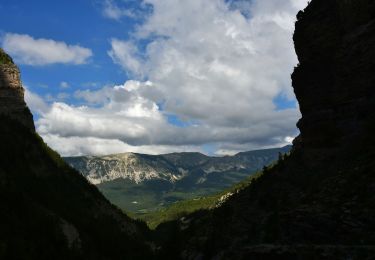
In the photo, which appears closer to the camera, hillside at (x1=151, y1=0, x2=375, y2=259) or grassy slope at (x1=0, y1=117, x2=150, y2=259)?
hillside at (x1=151, y1=0, x2=375, y2=259)

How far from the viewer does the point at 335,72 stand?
5325 cm

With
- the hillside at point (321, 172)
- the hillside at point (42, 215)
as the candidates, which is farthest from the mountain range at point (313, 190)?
the hillside at point (42, 215)

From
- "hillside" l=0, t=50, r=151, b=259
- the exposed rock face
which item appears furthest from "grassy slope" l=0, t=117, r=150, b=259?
the exposed rock face

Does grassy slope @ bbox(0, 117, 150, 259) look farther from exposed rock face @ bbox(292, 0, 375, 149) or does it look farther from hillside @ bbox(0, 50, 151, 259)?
exposed rock face @ bbox(292, 0, 375, 149)

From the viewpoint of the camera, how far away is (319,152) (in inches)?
2094

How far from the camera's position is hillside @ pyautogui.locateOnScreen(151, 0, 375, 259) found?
65.4ft

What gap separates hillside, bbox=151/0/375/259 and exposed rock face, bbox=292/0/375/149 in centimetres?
12

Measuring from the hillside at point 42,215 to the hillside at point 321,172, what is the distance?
7146cm

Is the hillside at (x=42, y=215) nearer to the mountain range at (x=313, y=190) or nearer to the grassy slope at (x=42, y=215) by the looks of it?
the grassy slope at (x=42, y=215)

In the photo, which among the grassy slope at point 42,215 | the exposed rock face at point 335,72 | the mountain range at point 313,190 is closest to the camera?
the mountain range at point 313,190

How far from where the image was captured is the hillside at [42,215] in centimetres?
11950

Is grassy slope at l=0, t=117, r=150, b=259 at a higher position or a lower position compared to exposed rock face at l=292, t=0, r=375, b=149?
lower

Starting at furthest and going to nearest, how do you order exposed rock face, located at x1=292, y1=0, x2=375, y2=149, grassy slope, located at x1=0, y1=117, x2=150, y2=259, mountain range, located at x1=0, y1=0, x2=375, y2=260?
grassy slope, located at x1=0, y1=117, x2=150, y2=259
exposed rock face, located at x1=292, y1=0, x2=375, y2=149
mountain range, located at x1=0, y1=0, x2=375, y2=260

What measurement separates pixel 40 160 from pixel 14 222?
71068mm
